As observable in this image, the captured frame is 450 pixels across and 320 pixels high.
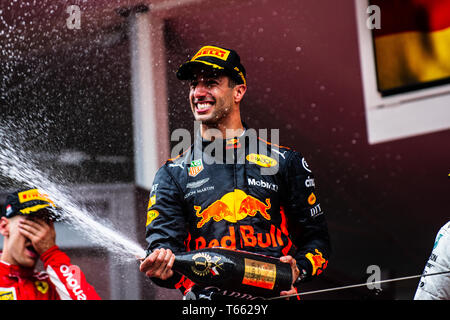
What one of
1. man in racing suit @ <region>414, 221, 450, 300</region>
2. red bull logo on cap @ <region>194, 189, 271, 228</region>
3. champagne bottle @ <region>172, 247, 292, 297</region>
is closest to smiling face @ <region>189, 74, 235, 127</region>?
red bull logo on cap @ <region>194, 189, 271, 228</region>

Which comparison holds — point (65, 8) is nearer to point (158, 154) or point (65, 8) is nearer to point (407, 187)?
point (158, 154)

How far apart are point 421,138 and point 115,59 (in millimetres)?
1195

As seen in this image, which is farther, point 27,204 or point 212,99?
point 27,204

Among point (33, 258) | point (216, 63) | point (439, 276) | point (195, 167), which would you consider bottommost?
point (439, 276)

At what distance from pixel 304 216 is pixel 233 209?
8.3 inches

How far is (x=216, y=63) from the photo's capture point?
1.86 metres

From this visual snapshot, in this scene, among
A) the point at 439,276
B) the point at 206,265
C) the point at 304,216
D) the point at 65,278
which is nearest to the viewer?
the point at 206,265

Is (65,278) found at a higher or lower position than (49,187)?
lower

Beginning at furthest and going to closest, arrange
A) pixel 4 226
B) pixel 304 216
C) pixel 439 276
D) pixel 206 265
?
pixel 4 226
pixel 304 216
pixel 439 276
pixel 206 265

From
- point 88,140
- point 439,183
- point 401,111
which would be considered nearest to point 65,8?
point 88,140

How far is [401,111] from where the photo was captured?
7.35 ft

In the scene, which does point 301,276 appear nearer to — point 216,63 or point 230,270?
point 230,270

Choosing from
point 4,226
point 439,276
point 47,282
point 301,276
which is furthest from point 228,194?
point 4,226

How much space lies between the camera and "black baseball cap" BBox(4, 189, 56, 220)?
7.74 ft
